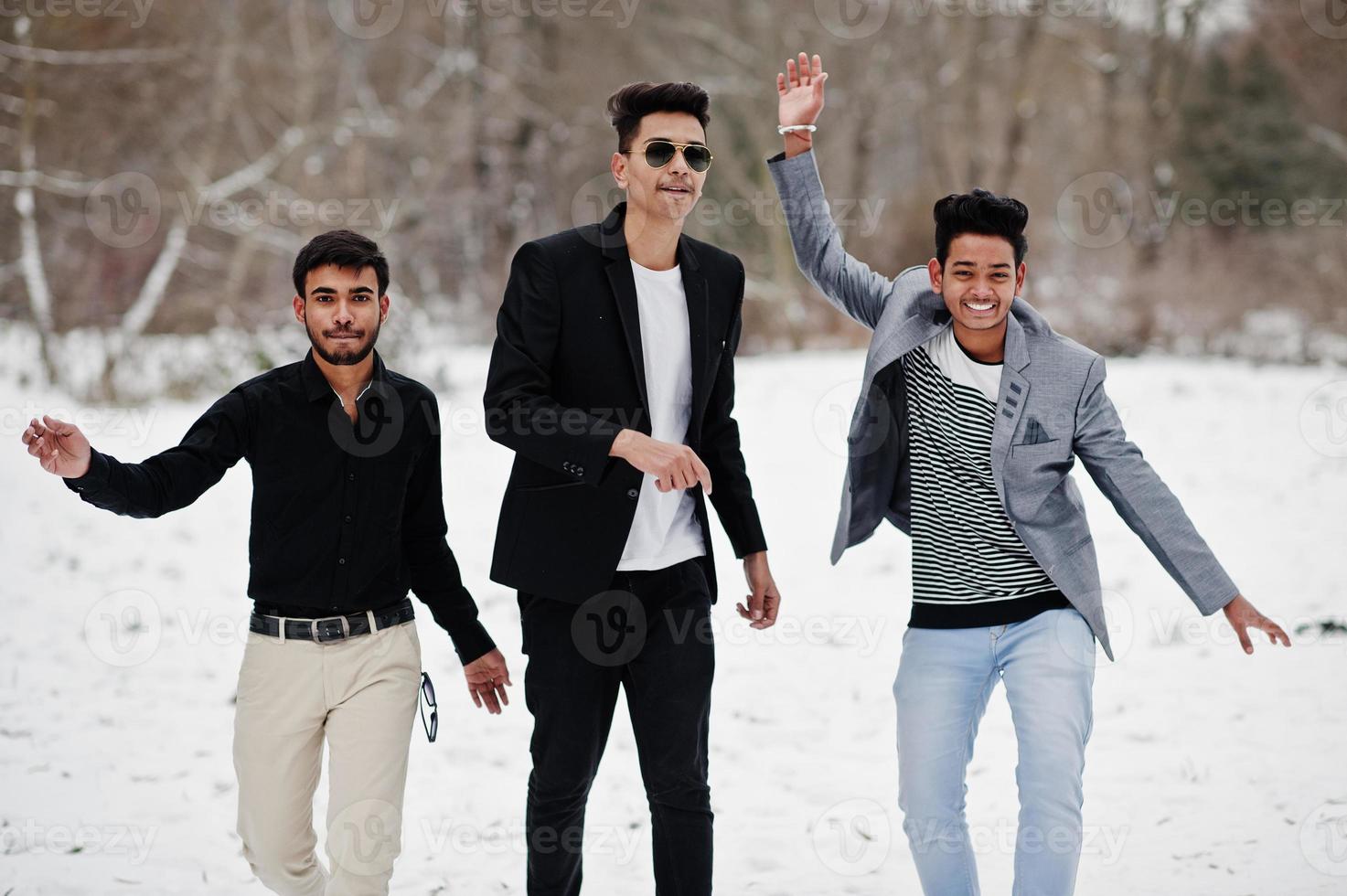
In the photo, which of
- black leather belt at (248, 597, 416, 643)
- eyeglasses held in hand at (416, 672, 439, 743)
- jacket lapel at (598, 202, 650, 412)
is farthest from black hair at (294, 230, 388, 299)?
eyeglasses held in hand at (416, 672, 439, 743)

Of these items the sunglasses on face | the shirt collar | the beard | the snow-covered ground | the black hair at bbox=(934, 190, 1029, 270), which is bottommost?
the snow-covered ground

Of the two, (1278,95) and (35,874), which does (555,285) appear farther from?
(1278,95)

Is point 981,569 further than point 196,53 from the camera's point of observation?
No

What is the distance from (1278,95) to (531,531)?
24008mm

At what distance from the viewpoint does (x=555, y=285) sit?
117 inches

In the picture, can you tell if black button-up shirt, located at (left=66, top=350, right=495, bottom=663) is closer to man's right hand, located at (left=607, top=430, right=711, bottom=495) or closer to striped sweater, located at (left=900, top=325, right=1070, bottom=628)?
man's right hand, located at (left=607, top=430, right=711, bottom=495)

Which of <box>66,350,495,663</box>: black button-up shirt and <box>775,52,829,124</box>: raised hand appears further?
<box>775,52,829,124</box>: raised hand

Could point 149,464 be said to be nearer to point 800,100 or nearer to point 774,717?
point 800,100

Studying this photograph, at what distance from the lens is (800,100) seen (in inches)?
135

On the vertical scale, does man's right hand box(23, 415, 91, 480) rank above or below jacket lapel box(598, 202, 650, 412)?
below

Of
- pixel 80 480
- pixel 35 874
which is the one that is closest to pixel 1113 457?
pixel 80 480

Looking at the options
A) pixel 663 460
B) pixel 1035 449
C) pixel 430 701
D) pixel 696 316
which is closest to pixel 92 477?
pixel 430 701

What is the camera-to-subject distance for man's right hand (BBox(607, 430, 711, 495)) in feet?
8.65

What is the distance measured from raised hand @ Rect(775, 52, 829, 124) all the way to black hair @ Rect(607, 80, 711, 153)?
41cm
